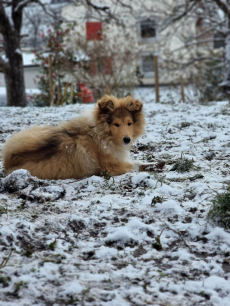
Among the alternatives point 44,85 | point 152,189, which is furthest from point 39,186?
point 44,85

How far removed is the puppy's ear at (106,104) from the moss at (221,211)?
6.74 feet

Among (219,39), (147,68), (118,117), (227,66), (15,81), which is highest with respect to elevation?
(219,39)

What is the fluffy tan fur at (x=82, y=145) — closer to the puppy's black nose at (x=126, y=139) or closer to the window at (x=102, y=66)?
the puppy's black nose at (x=126, y=139)

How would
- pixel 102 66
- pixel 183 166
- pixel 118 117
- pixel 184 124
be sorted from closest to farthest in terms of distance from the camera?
pixel 183 166 < pixel 118 117 < pixel 184 124 < pixel 102 66

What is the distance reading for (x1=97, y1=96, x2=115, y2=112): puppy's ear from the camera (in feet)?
15.3

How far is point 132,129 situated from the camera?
4.89m

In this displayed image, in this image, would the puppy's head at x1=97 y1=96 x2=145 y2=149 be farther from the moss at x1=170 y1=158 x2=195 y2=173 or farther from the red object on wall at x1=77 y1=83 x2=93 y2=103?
the red object on wall at x1=77 y1=83 x2=93 y2=103

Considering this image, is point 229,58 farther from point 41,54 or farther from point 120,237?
point 120,237

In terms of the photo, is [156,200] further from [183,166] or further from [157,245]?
[183,166]

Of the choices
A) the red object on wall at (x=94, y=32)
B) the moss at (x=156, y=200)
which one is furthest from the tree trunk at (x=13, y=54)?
the moss at (x=156, y=200)

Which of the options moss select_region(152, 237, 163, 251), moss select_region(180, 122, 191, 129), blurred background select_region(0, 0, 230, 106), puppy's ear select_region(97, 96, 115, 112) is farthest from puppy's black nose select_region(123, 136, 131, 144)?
blurred background select_region(0, 0, 230, 106)

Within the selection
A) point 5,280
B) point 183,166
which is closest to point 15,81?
point 183,166

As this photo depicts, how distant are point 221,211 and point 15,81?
1251 cm

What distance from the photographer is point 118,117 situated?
15.5ft
